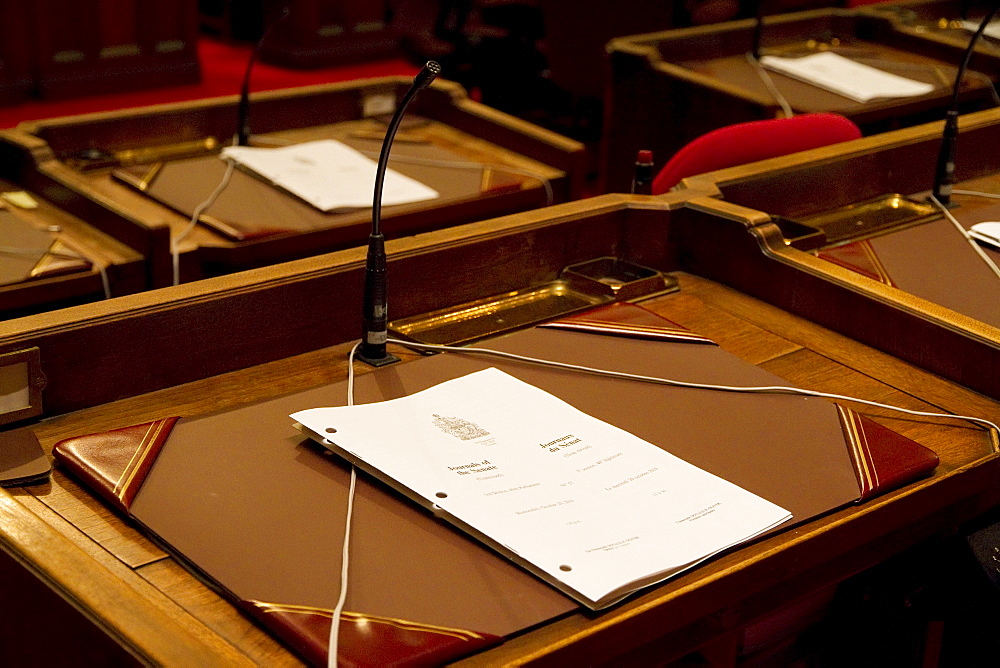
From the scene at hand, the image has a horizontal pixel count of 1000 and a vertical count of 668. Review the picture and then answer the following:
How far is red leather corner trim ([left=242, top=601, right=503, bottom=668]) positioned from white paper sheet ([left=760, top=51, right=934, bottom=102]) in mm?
2760

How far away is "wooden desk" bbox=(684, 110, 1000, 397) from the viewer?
169 centimetres

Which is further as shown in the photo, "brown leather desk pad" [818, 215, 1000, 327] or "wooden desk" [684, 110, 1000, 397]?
"brown leather desk pad" [818, 215, 1000, 327]

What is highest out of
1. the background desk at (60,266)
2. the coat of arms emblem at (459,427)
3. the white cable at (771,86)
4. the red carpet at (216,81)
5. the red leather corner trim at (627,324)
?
the white cable at (771,86)

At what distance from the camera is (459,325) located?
1.74m

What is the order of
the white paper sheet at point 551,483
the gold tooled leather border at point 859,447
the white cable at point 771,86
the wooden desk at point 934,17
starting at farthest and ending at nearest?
the wooden desk at point 934,17 < the white cable at point 771,86 < the gold tooled leather border at point 859,447 < the white paper sheet at point 551,483

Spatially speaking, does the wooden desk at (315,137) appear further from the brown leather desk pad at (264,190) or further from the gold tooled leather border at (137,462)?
the gold tooled leather border at (137,462)

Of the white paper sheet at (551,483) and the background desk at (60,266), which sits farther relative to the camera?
the background desk at (60,266)

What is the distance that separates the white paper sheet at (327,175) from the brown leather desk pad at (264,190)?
22 millimetres

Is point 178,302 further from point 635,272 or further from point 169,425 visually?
point 635,272

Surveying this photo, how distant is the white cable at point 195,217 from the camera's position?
2232mm

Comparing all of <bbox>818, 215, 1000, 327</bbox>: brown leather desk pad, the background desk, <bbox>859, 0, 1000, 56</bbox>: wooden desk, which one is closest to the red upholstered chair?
<bbox>818, 215, 1000, 327</bbox>: brown leather desk pad

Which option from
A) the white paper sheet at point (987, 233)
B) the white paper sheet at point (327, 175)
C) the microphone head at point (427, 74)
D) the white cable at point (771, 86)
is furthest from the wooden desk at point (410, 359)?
the white cable at point (771, 86)

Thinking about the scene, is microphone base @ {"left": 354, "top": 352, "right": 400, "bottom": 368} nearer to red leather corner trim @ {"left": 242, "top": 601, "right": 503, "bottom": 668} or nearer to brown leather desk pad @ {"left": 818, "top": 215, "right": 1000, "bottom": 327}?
red leather corner trim @ {"left": 242, "top": 601, "right": 503, "bottom": 668}

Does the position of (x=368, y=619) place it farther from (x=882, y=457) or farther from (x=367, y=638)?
(x=882, y=457)
